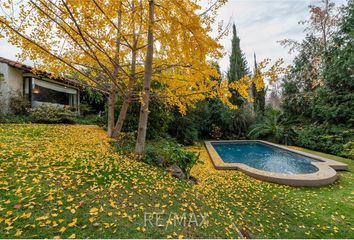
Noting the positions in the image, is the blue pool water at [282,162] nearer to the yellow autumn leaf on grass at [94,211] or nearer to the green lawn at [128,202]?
the green lawn at [128,202]

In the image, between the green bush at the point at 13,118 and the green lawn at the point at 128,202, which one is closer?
the green lawn at the point at 128,202

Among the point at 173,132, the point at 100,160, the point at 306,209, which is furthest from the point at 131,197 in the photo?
the point at 173,132

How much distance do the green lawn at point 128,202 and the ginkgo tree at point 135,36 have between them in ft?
6.48

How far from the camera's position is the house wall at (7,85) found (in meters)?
9.78

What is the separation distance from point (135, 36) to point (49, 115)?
7.43 metres

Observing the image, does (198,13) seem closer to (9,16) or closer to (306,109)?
(9,16)

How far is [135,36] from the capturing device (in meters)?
6.17

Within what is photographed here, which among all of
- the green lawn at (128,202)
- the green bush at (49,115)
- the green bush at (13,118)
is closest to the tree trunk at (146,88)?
the green lawn at (128,202)

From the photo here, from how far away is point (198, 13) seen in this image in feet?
16.5

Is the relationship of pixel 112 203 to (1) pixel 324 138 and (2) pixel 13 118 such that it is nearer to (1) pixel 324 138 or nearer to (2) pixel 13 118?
(2) pixel 13 118

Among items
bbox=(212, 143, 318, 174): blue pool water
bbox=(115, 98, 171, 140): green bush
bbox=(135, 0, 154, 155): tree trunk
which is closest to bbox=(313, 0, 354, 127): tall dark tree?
bbox=(212, 143, 318, 174): blue pool water

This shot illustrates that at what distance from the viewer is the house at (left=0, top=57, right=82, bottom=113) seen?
9.93m

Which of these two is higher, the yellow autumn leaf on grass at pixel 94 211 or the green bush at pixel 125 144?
the green bush at pixel 125 144

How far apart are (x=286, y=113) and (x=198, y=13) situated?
46.2 feet
